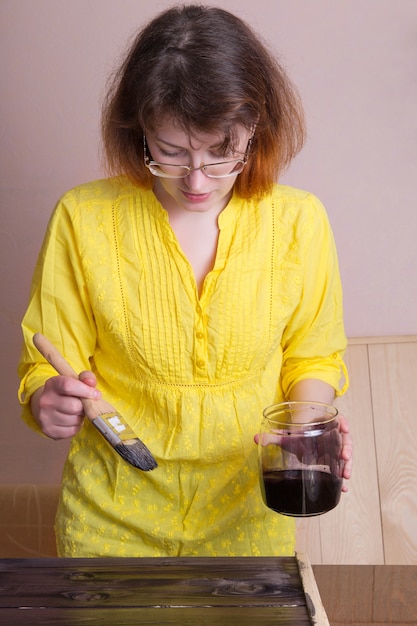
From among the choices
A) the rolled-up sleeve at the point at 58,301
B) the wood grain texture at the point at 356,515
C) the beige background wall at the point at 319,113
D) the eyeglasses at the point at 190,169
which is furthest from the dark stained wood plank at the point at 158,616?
the beige background wall at the point at 319,113

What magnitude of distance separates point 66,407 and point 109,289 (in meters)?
0.24

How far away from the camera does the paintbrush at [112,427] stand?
115cm

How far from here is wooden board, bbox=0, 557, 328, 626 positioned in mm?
1037

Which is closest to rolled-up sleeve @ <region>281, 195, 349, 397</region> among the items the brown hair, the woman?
the woman

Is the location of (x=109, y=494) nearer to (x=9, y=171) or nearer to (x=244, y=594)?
(x=244, y=594)

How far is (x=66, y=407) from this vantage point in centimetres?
121

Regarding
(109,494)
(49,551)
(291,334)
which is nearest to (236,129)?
(291,334)

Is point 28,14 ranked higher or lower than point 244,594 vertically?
higher

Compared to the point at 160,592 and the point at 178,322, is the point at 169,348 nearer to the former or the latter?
the point at 178,322

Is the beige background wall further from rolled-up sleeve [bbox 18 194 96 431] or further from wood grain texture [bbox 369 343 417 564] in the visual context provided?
rolled-up sleeve [bbox 18 194 96 431]

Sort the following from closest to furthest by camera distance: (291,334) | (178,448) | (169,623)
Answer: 1. (169,623)
2. (178,448)
3. (291,334)

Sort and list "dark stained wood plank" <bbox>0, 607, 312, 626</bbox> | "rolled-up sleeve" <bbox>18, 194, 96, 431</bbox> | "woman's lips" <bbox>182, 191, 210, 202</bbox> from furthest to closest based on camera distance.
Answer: "rolled-up sleeve" <bbox>18, 194, 96, 431</bbox> < "woman's lips" <bbox>182, 191, 210, 202</bbox> < "dark stained wood plank" <bbox>0, 607, 312, 626</bbox>

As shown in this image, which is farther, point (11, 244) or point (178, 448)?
point (11, 244)

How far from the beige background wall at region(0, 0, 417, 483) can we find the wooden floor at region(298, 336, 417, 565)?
4.7 inches
